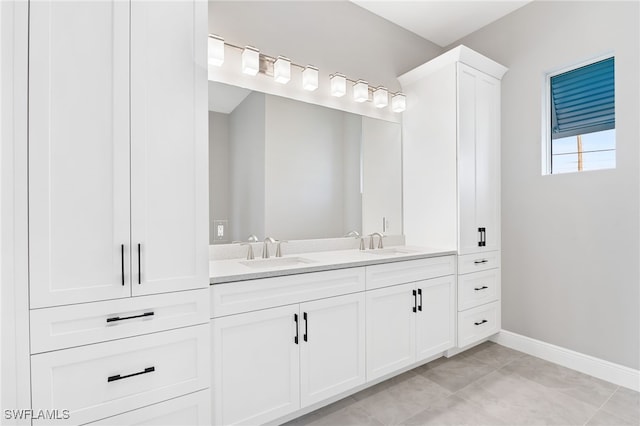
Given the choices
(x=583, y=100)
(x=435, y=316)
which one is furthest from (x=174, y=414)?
(x=583, y=100)

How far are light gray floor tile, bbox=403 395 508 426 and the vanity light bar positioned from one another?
223 centimetres

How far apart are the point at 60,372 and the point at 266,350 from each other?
0.81 metres

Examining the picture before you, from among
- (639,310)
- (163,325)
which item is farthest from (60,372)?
(639,310)

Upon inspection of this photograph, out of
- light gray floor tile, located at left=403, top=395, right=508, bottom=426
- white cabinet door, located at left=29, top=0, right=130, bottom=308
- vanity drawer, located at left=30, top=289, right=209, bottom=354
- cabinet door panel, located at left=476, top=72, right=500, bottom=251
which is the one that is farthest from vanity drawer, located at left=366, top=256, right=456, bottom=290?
white cabinet door, located at left=29, top=0, right=130, bottom=308

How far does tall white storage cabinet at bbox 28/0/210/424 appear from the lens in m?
1.12

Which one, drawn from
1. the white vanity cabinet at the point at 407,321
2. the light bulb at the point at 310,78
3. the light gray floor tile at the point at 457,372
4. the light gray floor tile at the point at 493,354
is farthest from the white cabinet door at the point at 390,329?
the light bulb at the point at 310,78

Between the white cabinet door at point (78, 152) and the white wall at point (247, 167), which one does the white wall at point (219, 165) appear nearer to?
the white wall at point (247, 167)

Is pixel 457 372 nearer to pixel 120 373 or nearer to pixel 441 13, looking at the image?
pixel 120 373

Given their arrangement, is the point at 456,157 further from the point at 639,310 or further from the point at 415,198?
the point at 639,310

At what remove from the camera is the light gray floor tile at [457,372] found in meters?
2.23

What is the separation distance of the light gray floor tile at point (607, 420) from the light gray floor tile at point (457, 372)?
2.08 ft

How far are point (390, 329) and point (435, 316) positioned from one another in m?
0.47

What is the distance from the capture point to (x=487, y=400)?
6.65 ft

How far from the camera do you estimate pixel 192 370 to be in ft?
4.50
